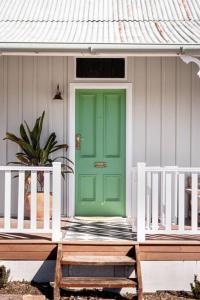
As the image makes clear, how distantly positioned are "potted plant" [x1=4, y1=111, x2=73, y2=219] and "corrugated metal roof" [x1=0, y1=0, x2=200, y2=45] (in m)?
1.46

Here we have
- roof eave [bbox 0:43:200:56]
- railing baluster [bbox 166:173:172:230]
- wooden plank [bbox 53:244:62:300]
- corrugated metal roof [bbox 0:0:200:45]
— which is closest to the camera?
wooden plank [bbox 53:244:62:300]

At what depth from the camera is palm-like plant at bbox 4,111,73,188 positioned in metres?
7.70

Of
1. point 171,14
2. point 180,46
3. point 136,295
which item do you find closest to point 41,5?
point 171,14

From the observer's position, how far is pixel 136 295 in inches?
222

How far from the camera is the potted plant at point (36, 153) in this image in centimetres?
768

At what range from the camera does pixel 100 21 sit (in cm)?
786

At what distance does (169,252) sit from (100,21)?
3.95 metres

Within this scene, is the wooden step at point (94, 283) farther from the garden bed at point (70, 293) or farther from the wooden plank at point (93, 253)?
the wooden plank at point (93, 253)

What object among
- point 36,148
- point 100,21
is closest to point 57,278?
point 36,148

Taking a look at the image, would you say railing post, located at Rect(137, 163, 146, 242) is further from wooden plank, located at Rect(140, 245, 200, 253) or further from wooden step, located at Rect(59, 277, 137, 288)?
wooden step, located at Rect(59, 277, 137, 288)

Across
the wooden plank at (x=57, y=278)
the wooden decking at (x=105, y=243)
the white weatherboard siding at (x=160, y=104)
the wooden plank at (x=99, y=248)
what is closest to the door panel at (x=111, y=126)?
the white weatherboard siding at (x=160, y=104)

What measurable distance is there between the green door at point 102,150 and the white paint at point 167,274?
6.90 feet

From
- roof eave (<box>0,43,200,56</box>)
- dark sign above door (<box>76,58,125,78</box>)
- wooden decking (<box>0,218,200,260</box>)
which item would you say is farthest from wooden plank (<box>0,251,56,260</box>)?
dark sign above door (<box>76,58,125,78</box>)

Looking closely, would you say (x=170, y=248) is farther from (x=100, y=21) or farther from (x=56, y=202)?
(x=100, y=21)
